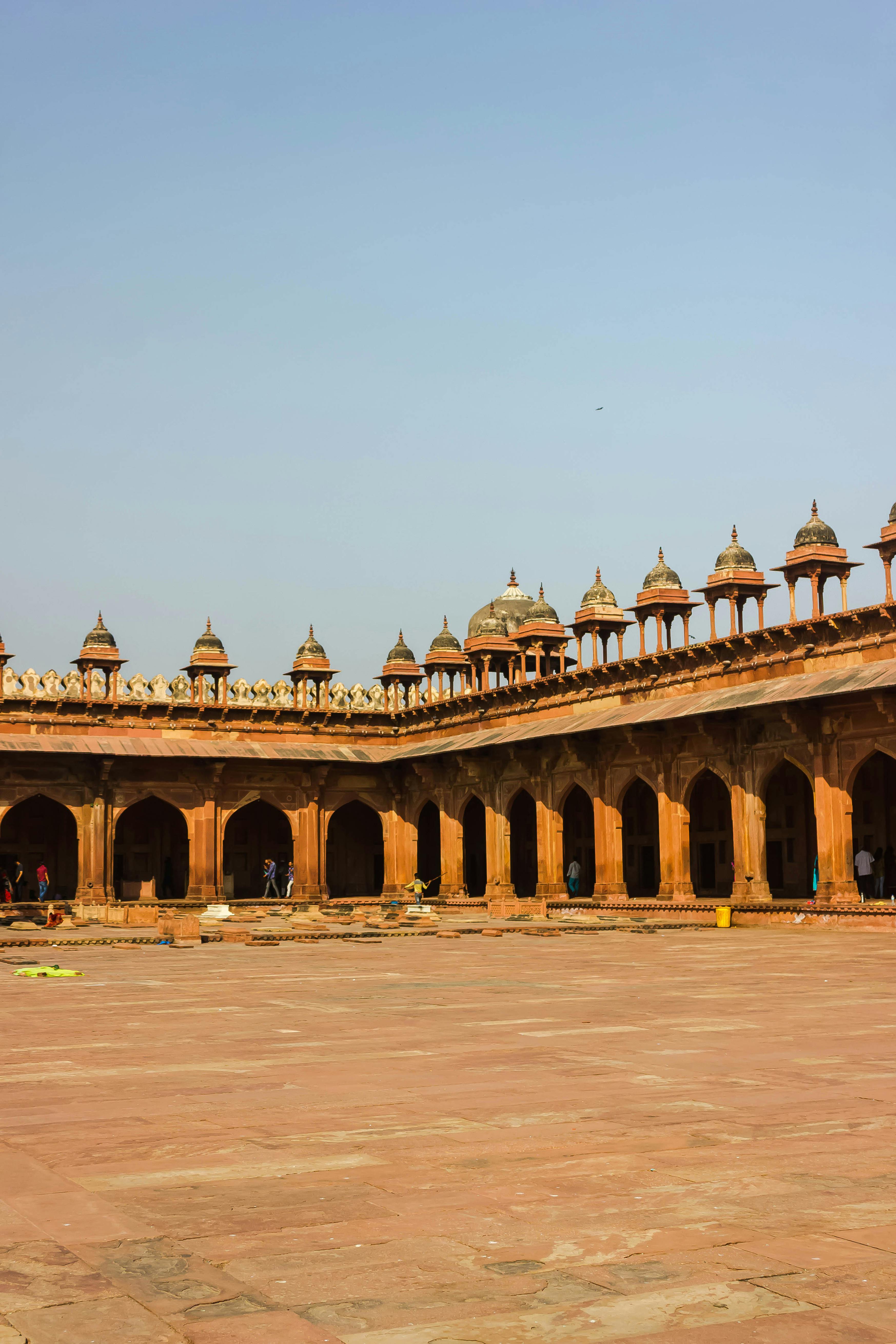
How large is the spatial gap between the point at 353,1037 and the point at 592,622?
25.5 meters

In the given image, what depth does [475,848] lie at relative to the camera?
4256cm

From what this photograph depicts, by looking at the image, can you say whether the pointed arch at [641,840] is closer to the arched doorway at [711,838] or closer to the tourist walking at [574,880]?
the arched doorway at [711,838]

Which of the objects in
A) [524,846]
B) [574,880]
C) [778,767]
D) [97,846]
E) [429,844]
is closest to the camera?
[778,767]

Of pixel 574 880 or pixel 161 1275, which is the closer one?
pixel 161 1275

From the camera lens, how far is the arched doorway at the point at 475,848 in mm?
40594

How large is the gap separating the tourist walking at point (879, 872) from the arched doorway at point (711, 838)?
4.48m

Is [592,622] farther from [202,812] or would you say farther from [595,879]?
[202,812]

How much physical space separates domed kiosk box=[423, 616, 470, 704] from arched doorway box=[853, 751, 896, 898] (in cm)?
1421

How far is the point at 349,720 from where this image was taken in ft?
134

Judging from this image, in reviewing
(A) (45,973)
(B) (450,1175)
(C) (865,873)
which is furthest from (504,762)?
(B) (450,1175)

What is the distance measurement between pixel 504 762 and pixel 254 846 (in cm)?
1016

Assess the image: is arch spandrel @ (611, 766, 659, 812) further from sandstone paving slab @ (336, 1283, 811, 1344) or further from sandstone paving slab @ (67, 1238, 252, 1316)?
sandstone paving slab @ (336, 1283, 811, 1344)

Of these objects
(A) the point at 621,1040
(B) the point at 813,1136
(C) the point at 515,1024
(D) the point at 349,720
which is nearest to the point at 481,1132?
(B) the point at 813,1136

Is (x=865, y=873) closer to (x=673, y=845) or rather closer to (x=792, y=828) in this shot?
(x=673, y=845)
